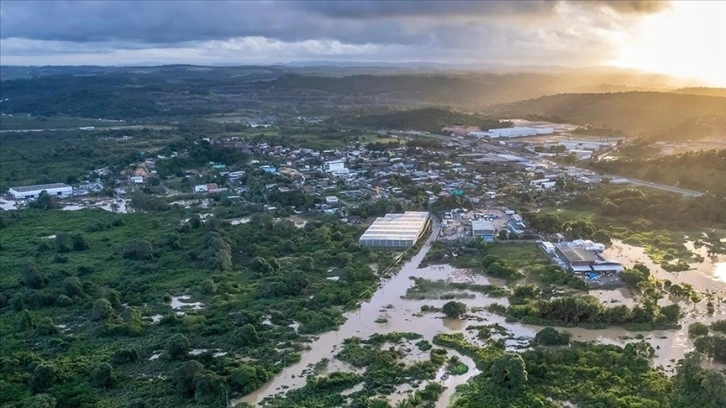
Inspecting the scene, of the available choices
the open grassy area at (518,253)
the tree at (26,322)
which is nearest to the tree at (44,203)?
the tree at (26,322)

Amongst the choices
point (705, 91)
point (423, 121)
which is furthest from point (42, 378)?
point (705, 91)

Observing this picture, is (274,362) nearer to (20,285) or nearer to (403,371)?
(403,371)

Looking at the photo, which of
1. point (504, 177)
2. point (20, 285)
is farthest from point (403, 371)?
point (504, 177)

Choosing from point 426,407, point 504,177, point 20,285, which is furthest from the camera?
point 504,177

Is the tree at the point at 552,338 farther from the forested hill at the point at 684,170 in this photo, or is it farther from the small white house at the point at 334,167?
the small white house at the point at 334,167

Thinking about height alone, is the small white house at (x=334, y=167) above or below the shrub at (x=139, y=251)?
above

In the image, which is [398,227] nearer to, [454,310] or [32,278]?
[454,310]

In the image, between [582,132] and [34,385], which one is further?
[582,132]

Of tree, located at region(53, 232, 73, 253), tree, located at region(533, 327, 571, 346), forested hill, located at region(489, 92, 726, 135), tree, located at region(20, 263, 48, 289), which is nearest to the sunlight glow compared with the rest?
tree, located at region(533, 327, 571, 346)
